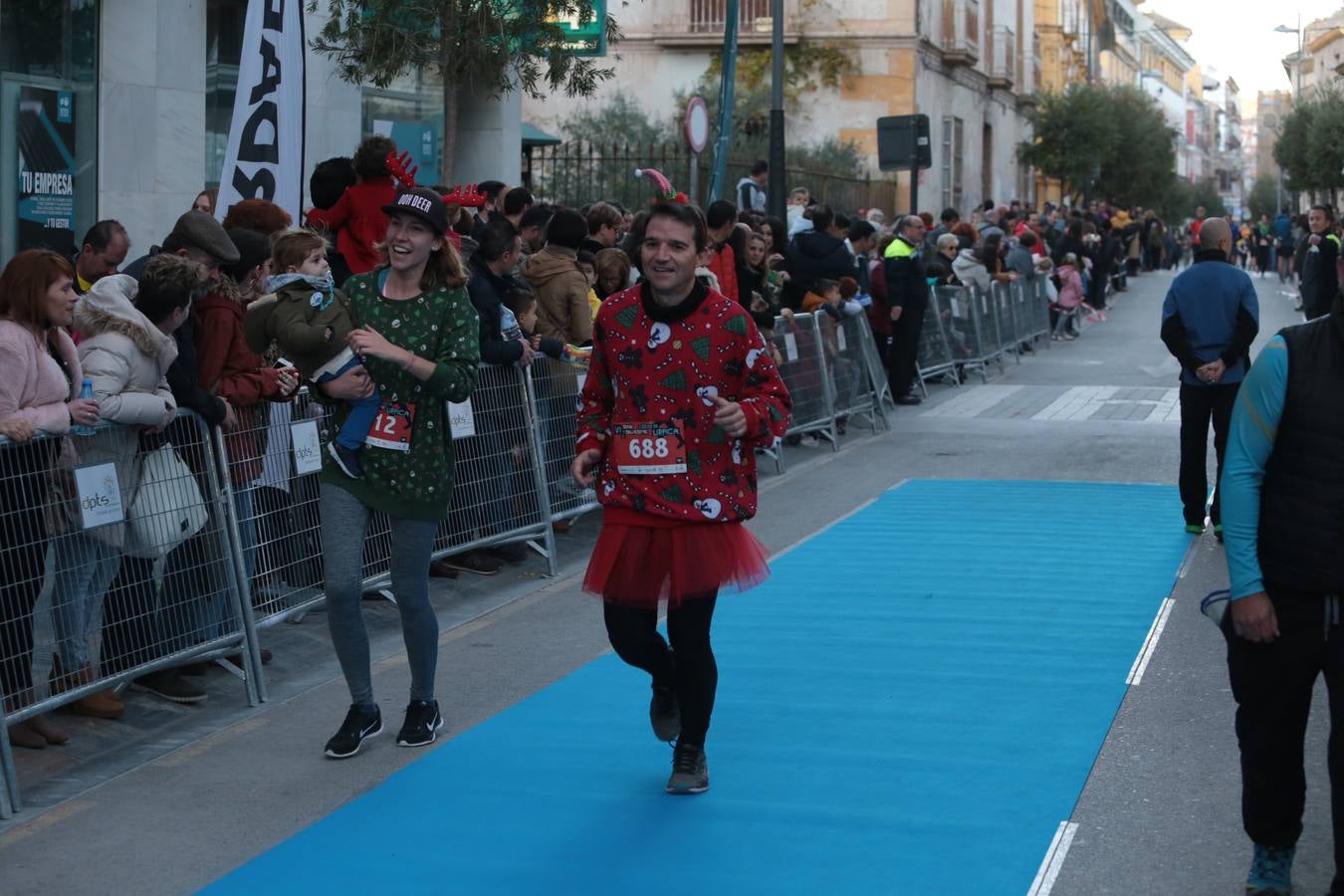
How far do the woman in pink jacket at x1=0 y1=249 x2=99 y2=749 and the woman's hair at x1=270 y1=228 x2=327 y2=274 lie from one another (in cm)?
111

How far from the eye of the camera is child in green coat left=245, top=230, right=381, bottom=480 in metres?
6.20

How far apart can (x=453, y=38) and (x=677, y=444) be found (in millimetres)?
8126

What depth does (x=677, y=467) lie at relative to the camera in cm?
566

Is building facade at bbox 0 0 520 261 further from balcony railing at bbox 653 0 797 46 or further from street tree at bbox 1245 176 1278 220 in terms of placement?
street tree at bbox 1245 176 1278 220

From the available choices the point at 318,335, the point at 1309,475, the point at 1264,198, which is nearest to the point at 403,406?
the point at 318,335

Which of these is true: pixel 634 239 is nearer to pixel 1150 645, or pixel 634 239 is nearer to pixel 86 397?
pixel 1150 645

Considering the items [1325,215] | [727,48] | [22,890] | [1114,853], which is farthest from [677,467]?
[1325,215]

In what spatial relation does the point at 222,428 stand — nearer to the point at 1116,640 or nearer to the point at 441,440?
the point at 441,440

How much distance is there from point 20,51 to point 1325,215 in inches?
606

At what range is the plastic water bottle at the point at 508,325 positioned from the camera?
955 cm

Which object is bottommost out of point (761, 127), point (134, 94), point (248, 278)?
A: point (248, 278)

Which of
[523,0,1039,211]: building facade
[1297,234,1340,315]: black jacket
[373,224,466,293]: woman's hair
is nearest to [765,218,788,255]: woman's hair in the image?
[1297,234,1340,315]: black jacket

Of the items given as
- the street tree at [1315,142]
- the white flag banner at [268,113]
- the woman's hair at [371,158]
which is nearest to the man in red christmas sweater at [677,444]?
the woman's hair at [371,158]

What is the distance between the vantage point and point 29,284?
21.1 ft
